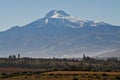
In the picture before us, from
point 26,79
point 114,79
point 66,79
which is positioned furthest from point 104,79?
point 26,79

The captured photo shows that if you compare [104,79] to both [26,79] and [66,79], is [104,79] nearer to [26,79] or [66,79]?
[66,79]

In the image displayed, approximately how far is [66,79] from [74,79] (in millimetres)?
2489

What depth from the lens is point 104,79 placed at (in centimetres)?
10125

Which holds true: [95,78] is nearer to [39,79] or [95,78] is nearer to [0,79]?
[39,79]

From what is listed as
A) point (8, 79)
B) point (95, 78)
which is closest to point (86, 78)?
point (95, 78)

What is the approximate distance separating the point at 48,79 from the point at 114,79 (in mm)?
14731

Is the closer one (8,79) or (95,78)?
(95,78)

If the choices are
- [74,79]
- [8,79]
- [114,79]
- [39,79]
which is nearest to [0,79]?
[8,79]

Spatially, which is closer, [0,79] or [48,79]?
[48,79]

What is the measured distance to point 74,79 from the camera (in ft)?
338

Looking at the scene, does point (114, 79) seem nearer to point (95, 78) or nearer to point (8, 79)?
point (95, 78)

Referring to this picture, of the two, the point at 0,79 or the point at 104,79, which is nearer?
the point at 104,79

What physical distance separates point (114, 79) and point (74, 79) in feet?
27.3

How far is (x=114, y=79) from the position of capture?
331ft
